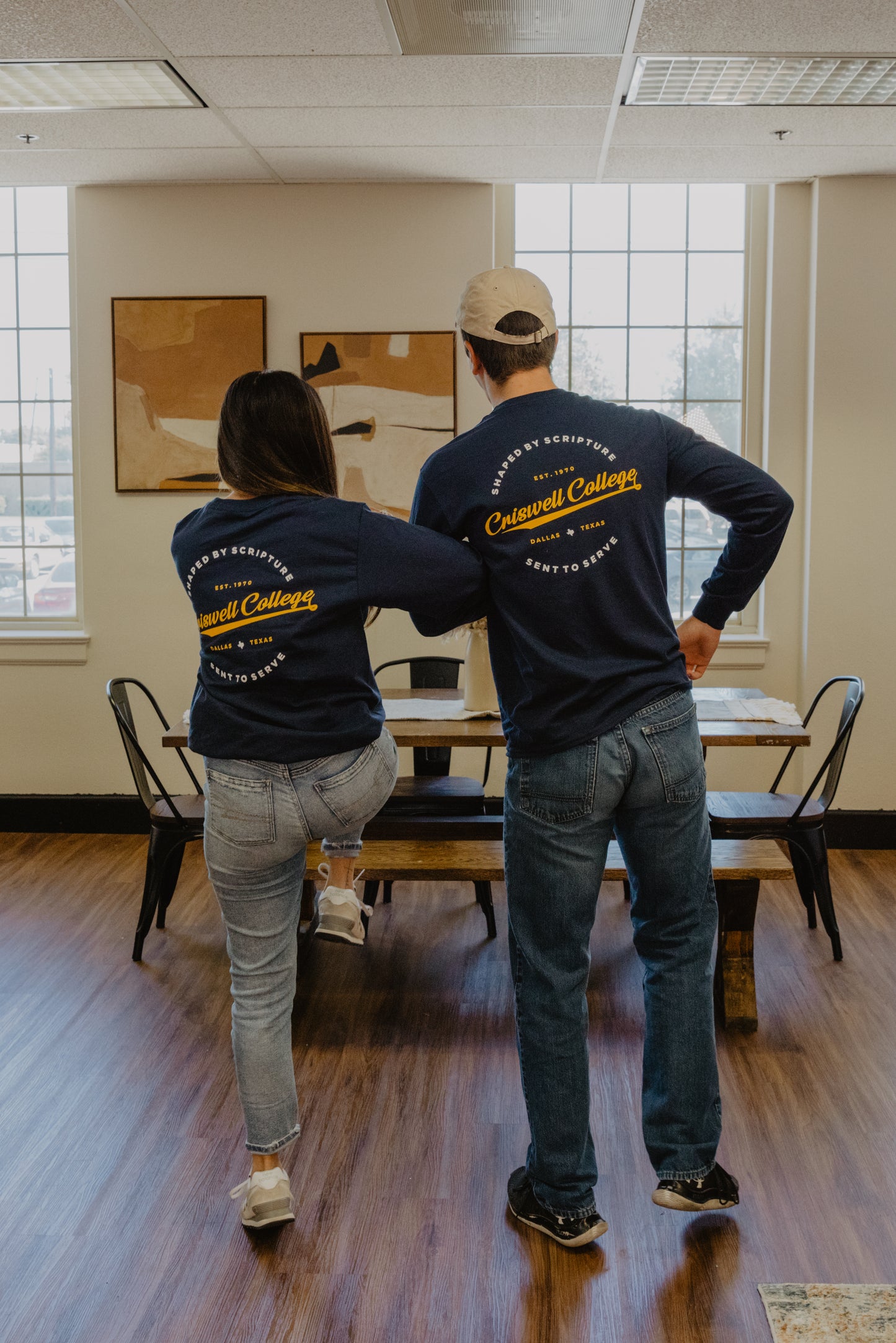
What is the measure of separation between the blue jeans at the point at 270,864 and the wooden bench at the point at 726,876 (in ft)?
3.31

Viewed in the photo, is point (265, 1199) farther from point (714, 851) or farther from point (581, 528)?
point (714, 851)

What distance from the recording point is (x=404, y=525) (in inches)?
69.6

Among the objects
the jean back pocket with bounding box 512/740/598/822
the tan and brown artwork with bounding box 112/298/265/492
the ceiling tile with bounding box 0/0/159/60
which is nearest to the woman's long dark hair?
the jean back pocket with bounding box 512/740/598/822

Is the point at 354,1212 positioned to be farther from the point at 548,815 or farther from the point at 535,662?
the point at 535,662

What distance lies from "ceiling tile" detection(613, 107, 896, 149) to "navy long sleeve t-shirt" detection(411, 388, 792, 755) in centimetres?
245

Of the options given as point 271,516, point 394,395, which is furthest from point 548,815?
point 394,395

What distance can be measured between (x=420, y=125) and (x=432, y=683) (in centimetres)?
205

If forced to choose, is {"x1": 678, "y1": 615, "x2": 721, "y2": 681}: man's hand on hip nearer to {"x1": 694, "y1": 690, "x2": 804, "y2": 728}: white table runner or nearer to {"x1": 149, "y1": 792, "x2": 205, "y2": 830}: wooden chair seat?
{"x1": 694, "y1": 690, "x2": 804, "y2": 728}: white table runner

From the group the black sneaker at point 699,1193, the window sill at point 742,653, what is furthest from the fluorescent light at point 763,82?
the black sneaker at point 699,1193

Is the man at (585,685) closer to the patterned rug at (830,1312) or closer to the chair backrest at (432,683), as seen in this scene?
the patterned rug at (830,1312)

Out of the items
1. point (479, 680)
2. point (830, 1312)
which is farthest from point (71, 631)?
point (830, 1312)

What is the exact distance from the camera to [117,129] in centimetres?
392

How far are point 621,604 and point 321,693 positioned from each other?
20.7 inches

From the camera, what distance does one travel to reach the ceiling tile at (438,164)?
4.14 m
